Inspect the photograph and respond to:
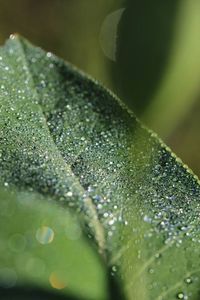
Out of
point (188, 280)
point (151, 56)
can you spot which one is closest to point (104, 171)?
point (188, 280)

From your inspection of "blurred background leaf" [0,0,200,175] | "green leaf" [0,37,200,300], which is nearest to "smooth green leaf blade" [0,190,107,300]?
"green leaf" [0,37,200,300]

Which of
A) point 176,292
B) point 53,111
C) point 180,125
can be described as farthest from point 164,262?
point 180,125

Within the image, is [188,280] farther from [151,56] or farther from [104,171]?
[151,56]

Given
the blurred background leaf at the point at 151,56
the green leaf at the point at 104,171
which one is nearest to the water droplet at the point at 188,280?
the green leaf at the point at 104,171

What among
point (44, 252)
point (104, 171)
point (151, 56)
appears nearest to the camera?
point (44, 252)

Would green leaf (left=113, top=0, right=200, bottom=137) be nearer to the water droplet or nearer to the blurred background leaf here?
the blurred background leaf

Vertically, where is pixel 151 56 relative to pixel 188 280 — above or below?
above

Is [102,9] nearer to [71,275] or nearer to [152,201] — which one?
[152,201]
